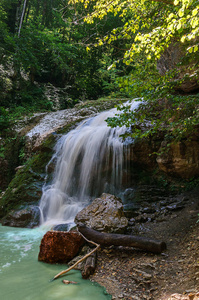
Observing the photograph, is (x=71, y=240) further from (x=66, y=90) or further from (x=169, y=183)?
(x=66, y=90)

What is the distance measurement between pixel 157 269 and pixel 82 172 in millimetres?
4991

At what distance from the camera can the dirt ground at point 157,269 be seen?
108 inches

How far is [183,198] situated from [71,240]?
3604 millimetres

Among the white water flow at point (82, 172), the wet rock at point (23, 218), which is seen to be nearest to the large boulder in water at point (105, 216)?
the white water flow at point (82, 172)

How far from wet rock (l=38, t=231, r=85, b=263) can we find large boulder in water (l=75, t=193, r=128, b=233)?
611 mm

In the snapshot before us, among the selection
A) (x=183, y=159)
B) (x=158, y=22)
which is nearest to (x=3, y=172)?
(x=183, y=159)

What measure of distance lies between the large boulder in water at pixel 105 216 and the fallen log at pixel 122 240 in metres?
0.25

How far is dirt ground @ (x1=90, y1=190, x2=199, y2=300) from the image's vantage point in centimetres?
275

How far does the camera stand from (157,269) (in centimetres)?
325

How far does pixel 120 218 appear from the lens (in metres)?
4.74

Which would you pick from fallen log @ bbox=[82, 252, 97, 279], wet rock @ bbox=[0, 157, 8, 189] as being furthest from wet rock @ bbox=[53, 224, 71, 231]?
wet rock @ bbox=[0, 157, 8, 189]

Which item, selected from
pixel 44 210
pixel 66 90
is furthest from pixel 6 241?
pixel 66 90

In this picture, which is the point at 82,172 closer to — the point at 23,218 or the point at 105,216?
the point at 23,218

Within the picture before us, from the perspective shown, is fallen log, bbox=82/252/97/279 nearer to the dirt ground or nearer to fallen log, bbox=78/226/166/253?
the dirt ground
